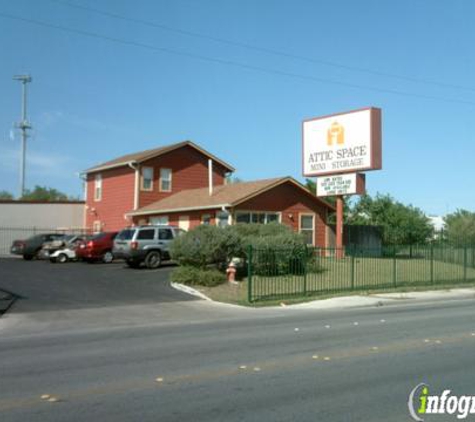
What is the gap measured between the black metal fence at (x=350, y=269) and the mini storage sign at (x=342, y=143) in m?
5.16

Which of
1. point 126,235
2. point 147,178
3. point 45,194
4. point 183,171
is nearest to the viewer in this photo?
point 126,235

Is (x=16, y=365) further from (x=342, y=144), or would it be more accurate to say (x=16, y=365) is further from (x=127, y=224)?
(x=127, y=224)

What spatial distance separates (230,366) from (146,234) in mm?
18338

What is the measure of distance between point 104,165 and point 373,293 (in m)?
24.7

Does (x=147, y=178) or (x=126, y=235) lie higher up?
(x=147, y=178)

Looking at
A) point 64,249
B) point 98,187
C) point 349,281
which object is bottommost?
point 349,281

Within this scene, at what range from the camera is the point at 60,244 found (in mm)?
32750

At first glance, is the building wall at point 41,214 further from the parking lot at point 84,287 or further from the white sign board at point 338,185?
the white sign board at point 338,185

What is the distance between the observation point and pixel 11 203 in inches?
1684

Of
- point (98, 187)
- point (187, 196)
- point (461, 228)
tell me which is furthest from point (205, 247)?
point (98, 187)

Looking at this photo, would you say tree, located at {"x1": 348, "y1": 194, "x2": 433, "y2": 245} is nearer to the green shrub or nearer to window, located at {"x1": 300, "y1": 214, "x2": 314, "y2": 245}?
window, located at {"x1": 300, "y1": 214, "x2": 314, "y2": 245}

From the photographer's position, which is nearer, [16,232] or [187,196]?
[187,196]

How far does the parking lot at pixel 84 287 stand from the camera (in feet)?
58.0

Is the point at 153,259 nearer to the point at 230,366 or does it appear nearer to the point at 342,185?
the point at 342,185
